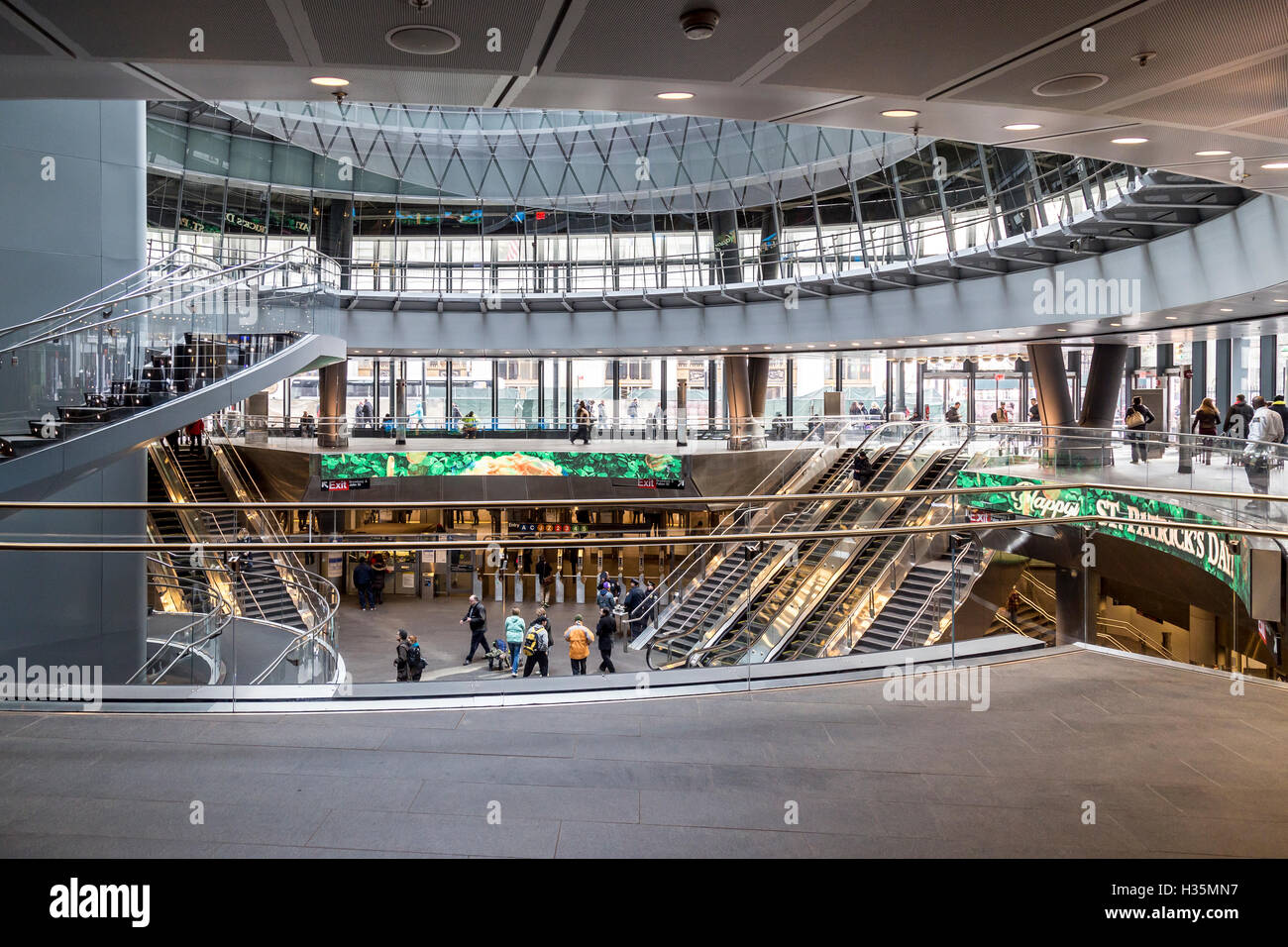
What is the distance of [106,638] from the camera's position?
1358 cm

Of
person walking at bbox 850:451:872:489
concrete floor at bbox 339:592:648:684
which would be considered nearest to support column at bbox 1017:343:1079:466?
person walking at bbox 850:451:872:489

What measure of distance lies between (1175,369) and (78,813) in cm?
4177

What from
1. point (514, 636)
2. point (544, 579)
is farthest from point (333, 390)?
point (544, 579)

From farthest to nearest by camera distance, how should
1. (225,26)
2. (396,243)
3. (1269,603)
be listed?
(396,243), (1269,603), (225,26)

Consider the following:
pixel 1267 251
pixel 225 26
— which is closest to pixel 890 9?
pixel 225 26

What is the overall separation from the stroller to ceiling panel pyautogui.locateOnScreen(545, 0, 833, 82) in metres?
4.53

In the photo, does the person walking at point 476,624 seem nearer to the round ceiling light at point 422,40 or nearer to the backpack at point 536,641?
the backpack at point 536,641

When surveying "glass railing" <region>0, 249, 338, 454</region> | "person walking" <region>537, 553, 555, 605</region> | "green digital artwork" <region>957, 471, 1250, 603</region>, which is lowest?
"person walking" <region>537, 553, 555, 605</region>

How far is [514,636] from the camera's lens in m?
8.08

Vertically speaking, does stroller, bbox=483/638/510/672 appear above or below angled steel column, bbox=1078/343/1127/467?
below

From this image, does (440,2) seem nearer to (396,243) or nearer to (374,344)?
(374,344)

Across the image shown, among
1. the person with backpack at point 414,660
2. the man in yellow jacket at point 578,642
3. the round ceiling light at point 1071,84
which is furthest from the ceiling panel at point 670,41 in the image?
the man in yellow jacket at point 578,642

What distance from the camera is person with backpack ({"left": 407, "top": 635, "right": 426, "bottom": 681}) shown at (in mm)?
8852

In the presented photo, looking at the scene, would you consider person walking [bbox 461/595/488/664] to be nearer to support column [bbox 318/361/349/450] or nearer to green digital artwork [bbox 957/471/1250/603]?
green digital artwork [bbox 957/471/1250/603]
